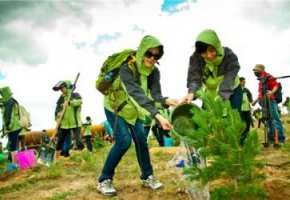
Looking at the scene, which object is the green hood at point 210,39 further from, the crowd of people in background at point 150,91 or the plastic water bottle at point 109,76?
the plastic water bottle at point 109,76

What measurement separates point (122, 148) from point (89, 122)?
33.2 ft

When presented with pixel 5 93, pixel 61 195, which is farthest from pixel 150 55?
pixel 5 93

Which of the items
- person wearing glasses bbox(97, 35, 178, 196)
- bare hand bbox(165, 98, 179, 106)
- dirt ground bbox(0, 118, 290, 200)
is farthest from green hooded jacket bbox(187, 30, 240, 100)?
dirt ground bbox(0, 118, 290, 200)

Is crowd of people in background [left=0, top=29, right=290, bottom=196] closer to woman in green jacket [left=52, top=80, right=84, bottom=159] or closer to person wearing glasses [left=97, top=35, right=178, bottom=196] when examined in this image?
person wearing glasses [left=97, top=35, right=178, bottom=196]

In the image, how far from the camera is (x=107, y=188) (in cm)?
516

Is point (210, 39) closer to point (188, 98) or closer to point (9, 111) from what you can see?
point (188, 98)

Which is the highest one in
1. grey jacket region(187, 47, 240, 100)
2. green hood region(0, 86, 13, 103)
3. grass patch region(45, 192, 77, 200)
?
green hood region(0, 86, 13, 103)

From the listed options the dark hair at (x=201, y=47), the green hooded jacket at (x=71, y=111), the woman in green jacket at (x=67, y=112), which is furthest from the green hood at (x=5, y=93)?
the dark hair at (x=201, y=47)

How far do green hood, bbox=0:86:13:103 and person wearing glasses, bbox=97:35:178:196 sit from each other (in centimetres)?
554

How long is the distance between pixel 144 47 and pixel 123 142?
3.79 feet

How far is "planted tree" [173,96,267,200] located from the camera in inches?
128

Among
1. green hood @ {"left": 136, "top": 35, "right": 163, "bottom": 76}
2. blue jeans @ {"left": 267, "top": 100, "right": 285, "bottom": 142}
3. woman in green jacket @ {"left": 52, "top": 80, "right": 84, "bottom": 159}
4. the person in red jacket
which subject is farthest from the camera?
woman in green jacket @ {"left": 52, "top": 80, "right": 84, "bottom": 159}

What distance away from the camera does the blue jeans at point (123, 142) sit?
4941mm

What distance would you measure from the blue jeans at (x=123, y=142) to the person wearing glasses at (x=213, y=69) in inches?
34.3
